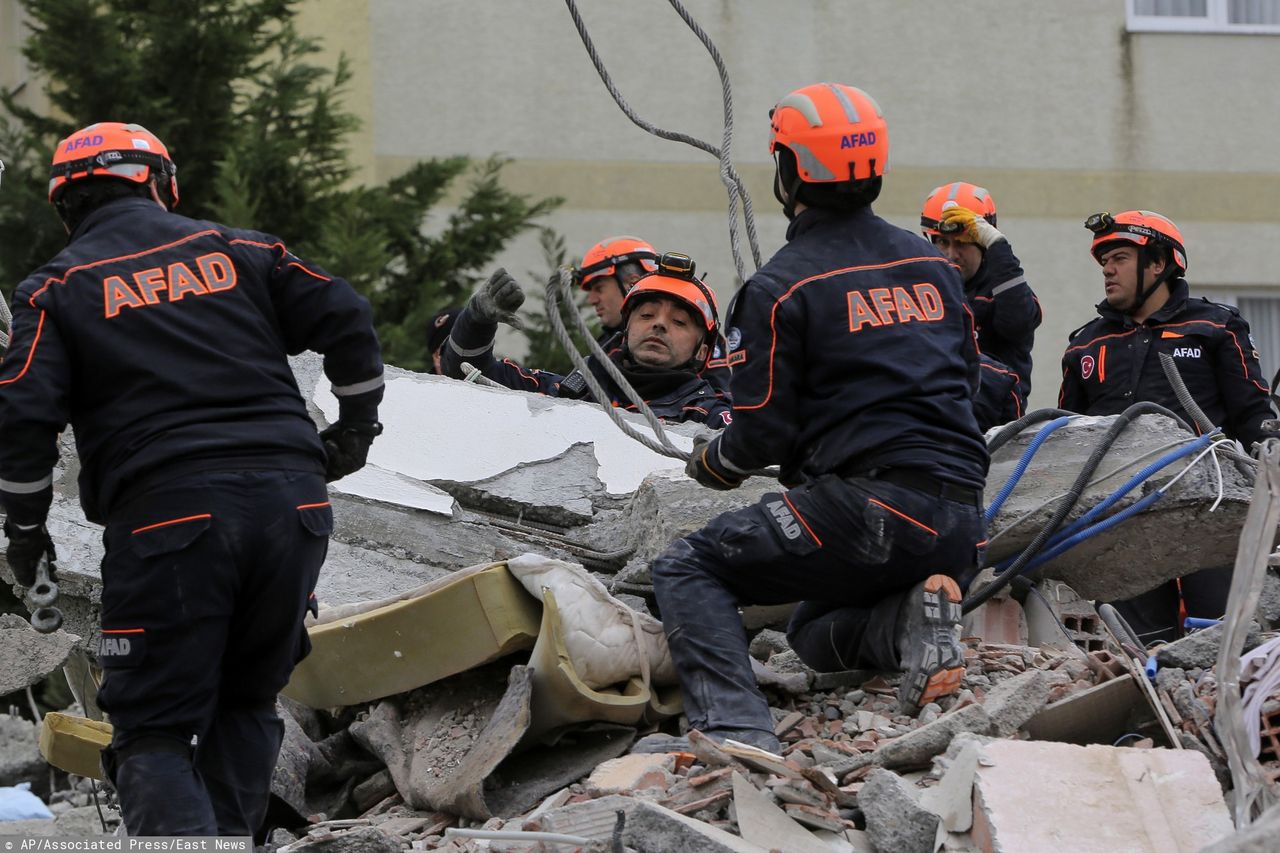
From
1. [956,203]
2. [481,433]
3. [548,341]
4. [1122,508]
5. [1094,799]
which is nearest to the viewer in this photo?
[1094,799]

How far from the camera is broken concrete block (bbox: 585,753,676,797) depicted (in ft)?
14.8

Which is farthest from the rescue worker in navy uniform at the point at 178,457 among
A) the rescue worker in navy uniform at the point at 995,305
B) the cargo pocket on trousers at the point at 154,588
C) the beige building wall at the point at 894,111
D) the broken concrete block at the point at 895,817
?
the beige building wall at the point at 894,111

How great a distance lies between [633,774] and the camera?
15.0 ft

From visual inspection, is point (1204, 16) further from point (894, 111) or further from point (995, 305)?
point (995, 305)

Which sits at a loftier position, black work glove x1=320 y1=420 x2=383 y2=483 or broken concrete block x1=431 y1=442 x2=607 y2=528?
black work glove x1=320 y1=420 x2=383 y2=483

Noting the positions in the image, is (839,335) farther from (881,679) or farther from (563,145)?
(563,145)

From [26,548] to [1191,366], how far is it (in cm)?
463

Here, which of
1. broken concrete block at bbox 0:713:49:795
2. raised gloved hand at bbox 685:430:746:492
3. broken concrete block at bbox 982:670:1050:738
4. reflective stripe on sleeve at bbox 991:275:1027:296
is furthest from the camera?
broken concrete block at bbox 0:713:49:795

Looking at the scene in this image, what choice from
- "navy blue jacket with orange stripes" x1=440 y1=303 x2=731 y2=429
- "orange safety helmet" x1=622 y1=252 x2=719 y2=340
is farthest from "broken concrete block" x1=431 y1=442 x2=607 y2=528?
"orange safety helmet" x1=622 y1=252 x2=719 y2=340

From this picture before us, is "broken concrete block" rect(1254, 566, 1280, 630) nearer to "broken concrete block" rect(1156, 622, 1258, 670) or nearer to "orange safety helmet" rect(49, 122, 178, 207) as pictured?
"broken concrete block" rect(1156, 622, 1258, 670)

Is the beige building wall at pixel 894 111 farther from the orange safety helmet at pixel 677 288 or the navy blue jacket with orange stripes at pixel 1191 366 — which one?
the navy blue jacket with orange stripes at pixel 1191 366

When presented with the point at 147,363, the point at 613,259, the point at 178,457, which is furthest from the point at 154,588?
the point at 613,259

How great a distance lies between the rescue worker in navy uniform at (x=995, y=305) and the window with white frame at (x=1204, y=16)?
7.43m

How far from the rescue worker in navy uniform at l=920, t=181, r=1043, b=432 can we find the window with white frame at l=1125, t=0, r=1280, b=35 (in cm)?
743
